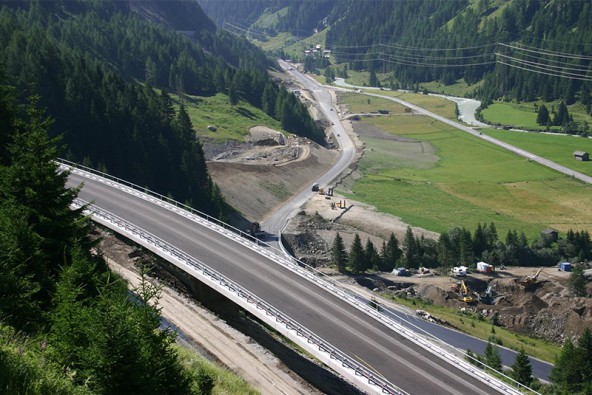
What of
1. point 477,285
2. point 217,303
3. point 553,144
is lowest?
point 477,285

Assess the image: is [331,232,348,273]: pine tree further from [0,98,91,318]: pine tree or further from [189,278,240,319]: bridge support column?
[0,98,91,318]: pine tree

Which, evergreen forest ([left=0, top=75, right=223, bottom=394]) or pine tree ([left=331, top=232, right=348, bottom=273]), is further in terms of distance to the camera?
pine tree ([left=331, top=232, right=348, bottom=273])

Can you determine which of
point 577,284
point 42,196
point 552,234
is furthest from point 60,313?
point 552,234

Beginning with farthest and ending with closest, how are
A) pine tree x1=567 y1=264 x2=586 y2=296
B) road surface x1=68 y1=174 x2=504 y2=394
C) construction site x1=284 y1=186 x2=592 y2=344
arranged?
pine tree x1=567 y1=264 x2=586 y2=296 → construction site x1=284 y1=186 x2=592 y2=344 → road surface x1=68 y1=174 x2=504 y2=394

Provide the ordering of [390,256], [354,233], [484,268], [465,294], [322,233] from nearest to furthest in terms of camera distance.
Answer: [465,294]
[484,268]
[390,256]
[322,233]
[354,233]

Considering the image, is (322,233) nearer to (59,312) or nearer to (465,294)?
(465,294)

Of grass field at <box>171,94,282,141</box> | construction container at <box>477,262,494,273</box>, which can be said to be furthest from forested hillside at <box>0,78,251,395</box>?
grass field at <box>171,94,282,141</box>
